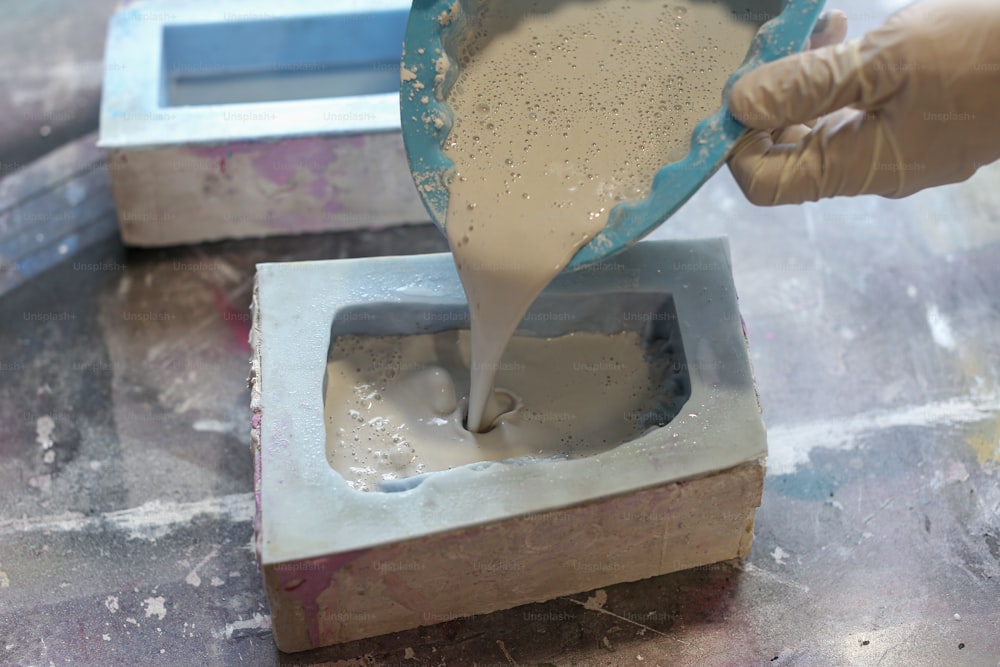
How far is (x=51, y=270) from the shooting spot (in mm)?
2959

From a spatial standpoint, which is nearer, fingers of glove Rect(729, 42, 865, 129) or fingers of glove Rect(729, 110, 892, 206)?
fingers of glove Rect(729, 42, 865, 129)

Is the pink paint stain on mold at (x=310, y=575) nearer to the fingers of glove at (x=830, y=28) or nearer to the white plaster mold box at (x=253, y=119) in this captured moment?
the white plaster mold box at (x=253, y=119)

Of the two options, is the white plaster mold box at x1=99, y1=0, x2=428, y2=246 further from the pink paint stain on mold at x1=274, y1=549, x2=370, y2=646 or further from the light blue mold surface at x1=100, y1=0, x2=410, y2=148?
the pink paint stain on mold at x1=274, y1=549, x2=370, y2=646

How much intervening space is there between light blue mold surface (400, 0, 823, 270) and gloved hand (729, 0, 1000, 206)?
0.17 feet

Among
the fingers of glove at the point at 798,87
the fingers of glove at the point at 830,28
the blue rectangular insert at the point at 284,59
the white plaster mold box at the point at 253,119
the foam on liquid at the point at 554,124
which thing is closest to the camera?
the fingers of glove at the point at 798,87

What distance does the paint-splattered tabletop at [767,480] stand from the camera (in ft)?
7.50

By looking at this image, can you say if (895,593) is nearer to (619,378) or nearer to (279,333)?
(619,378)

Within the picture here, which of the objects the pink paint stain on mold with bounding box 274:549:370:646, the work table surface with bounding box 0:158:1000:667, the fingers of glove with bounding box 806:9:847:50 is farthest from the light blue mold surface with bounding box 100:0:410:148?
the pink paint stain on mold with bounding box 274:549:370:646

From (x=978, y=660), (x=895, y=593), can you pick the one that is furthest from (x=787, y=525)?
(x=978, y=660)

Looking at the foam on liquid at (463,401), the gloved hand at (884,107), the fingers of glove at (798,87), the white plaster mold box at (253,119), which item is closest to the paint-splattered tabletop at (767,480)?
the white plaster mold box at (253,119)

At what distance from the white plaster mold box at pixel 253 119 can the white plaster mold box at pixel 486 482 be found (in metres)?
0.60

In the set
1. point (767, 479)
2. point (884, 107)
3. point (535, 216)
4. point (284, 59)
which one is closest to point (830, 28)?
point (884, 107)

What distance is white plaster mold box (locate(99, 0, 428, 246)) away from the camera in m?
2.82

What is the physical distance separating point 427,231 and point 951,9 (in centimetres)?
152
